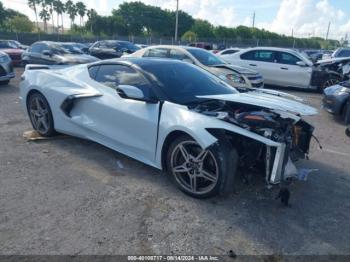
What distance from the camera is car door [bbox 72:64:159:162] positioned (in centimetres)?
409

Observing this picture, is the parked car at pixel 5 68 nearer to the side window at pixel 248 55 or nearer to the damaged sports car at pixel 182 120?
the damaged sports car at pixel 182 120

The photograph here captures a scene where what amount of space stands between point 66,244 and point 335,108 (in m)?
6.49

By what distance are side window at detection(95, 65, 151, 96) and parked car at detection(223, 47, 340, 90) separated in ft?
28.0

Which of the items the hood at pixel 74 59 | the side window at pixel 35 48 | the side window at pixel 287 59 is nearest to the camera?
the side window at pixel 287 59

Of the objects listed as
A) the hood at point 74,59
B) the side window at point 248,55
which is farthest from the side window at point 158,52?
the side window at point 248,55

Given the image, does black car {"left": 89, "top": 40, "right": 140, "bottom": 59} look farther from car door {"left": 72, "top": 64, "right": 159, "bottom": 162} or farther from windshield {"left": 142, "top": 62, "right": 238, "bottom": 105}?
windshield {"left": 142, "top": 62, "right": 238, "bottom": 105}

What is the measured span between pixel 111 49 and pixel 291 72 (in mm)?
9812

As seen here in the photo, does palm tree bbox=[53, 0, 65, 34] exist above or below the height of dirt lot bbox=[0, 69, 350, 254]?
above

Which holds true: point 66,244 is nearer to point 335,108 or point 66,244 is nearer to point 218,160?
point 218,160

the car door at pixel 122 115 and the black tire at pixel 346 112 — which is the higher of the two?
the car door at pixel 122 115

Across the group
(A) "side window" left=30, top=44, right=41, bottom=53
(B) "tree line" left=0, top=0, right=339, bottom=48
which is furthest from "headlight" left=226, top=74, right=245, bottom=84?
(B) "tree line" left=0, top=0, right=339, bottom=48

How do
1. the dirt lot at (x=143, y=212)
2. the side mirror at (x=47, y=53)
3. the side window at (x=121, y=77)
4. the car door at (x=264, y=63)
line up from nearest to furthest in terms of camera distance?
the dirt lot at (x=143, y=212)
the side window at (x=121, y=77)
the car door at (x=264, y=63)
the side mirror at (x=47, y=53)

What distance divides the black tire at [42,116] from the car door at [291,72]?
8836 millimetres

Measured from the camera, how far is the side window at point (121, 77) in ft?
14.1
